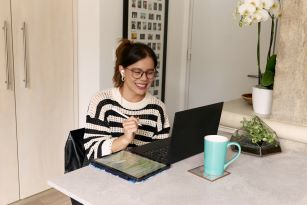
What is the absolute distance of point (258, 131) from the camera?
1.41 m

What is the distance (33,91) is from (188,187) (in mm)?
1671

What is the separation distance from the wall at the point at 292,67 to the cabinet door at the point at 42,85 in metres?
1.58

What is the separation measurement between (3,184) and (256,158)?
70.4 inches

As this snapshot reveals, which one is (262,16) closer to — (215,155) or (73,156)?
(215,155)

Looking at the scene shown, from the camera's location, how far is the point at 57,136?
2.59 metres

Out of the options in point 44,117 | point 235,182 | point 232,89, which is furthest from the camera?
point 232,89

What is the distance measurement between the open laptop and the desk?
0.17ft

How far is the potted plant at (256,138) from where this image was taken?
1.37 meters

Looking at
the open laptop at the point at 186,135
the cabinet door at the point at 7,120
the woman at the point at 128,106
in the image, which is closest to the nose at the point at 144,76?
the woman at the point at 128,106

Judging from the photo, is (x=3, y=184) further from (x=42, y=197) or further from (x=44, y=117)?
(x=44, y=117)

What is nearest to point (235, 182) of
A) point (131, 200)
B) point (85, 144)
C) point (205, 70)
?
point (131, 200)

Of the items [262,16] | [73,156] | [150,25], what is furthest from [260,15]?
[150,25]

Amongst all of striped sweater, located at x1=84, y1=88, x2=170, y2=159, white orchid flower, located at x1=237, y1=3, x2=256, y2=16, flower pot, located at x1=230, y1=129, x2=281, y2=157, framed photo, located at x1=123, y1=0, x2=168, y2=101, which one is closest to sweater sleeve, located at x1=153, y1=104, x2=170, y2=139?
striped sweater, located at x1=84, y1=88, x2=170, y2=159

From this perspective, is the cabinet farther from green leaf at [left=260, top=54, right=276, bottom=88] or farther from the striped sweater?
green leaf at [left=260, top=54, right=276, bottom=88]
